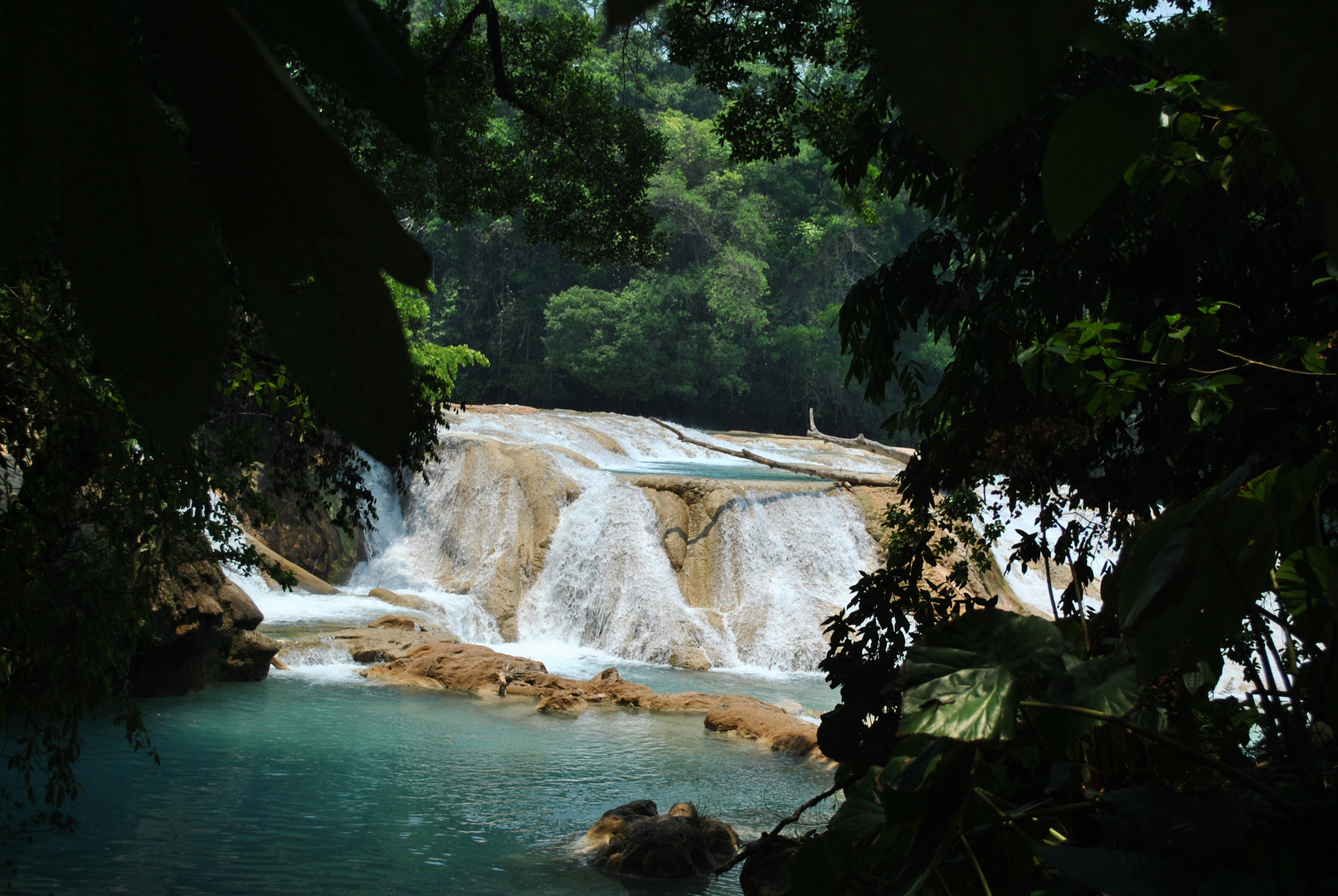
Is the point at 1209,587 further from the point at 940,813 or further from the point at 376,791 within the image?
the point at 376,791

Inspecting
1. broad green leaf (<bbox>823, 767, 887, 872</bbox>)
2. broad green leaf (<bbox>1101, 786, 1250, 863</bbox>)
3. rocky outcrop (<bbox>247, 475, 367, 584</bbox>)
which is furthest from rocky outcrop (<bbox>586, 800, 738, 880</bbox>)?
rocky outcrop (<bbox>247, 475, 367, 584</bbox>)

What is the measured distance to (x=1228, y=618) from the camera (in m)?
1.14

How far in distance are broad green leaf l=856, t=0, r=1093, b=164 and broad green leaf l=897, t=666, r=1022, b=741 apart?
1.33 m

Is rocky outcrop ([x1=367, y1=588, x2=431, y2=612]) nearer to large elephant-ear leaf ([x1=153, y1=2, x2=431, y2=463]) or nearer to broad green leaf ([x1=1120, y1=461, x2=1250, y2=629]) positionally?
broad green leaf ([x1=1120, y1=461, x2=1250, y2=629])

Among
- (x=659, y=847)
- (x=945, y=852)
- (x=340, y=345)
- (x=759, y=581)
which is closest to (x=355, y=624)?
(x=759, y=581)

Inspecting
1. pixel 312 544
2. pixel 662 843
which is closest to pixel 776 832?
pixel 662 843

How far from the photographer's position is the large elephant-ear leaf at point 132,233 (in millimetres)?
206

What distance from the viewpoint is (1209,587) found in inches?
45.6

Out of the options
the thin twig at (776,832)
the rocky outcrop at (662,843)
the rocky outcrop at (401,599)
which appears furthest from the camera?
the rocky outcrop at (401,599)

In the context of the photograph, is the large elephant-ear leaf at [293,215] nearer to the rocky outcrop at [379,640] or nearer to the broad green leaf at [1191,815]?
the broad green leaf at [1191,815]

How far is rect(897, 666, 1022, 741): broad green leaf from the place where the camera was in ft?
4.54

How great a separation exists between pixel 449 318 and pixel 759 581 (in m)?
16.1

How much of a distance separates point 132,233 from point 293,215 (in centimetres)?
4

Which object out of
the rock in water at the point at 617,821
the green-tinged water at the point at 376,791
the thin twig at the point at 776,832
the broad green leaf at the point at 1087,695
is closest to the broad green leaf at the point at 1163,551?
the broad green leaf at the point at 1087,695
